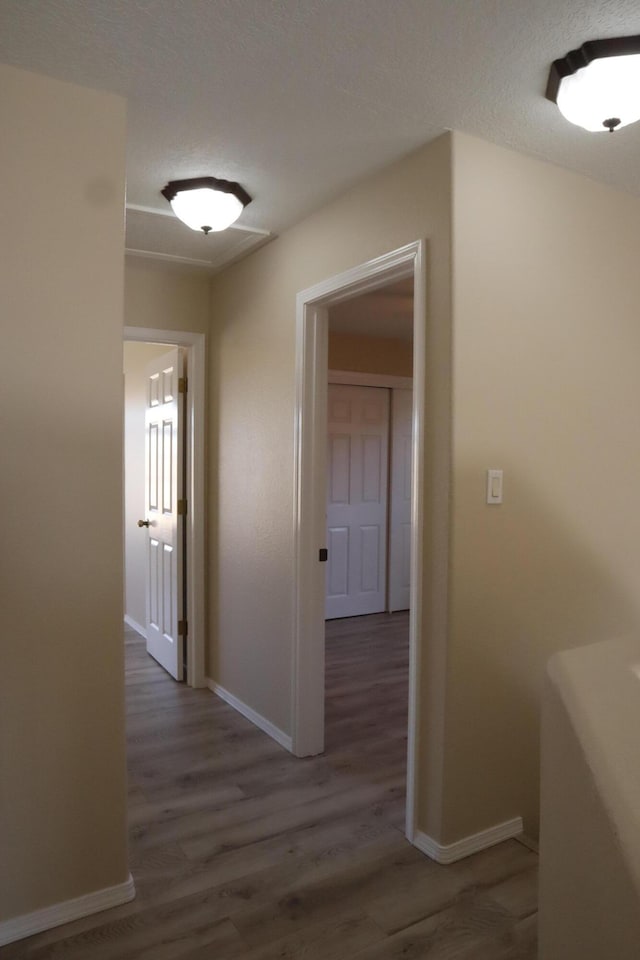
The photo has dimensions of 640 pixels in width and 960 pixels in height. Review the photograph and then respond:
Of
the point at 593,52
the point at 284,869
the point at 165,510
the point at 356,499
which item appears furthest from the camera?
the point at 356,499

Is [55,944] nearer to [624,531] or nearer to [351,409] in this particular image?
[624,531]

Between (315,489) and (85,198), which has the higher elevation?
(85,198)

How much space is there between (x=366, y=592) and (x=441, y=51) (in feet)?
15.4

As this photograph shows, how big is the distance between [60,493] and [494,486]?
1420 millimetres

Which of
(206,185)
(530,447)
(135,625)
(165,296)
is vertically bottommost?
(135,625)

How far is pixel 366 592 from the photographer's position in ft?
19.9

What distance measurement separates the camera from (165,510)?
437cm

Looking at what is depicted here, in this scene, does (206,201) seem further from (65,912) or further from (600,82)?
(65,912)

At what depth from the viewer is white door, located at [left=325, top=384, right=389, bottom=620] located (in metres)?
5.86

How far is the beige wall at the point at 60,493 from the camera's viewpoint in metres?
1.96

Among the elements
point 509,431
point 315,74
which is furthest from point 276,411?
point 315,74

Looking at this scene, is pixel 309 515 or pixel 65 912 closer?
pixel 65 912

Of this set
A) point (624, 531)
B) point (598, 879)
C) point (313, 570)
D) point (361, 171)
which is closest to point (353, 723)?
point (313, 570)

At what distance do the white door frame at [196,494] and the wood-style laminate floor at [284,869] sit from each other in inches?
22.0
